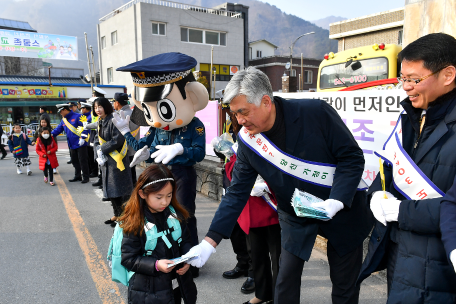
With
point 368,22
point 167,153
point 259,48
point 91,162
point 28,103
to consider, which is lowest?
point 91,162

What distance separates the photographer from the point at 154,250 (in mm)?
2242

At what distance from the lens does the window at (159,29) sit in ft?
79.0

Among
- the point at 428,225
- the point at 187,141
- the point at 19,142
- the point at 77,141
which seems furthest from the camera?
the point at 19,142

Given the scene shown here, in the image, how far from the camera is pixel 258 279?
2854 mm

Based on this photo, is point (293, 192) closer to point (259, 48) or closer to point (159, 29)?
point (159, 29)

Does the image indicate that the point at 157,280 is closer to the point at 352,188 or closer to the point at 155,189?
the point at 155,189

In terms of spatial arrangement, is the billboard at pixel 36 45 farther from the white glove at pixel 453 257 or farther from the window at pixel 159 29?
the white glove at pixel 453 257

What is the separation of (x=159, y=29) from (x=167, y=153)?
23.4 m

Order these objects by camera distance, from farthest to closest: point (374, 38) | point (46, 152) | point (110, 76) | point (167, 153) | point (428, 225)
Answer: point (110, 76) < point (374, 38) < point (46, 152) < point (167, 153) < point (428, 225)

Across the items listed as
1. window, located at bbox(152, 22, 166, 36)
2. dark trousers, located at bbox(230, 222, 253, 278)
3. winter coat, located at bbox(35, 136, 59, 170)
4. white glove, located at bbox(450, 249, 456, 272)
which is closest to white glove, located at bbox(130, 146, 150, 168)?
dark trousers, located at bbox(230, 222, 253, 278)

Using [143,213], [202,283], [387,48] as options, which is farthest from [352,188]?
[387,48]

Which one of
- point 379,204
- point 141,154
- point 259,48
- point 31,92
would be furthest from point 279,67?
point 379,204

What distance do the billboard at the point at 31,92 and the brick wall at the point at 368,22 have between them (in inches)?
814

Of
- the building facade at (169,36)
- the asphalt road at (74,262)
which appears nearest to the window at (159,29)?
the building facade at (169,36)
